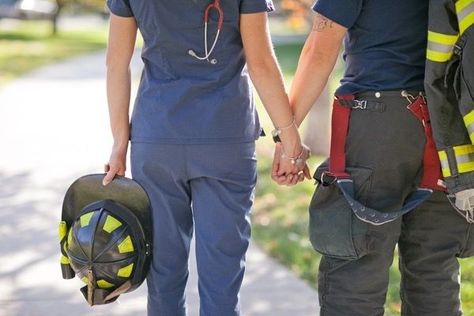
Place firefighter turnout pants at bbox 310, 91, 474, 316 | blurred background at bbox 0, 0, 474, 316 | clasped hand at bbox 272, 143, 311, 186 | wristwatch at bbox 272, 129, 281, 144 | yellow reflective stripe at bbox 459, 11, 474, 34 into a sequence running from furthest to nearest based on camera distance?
blurred background at bbox 0, 0, 474, 316, clasped hand at bbox 272, 143, 311, 186, wristwatch at bbox 272, 129, 281, 144, firefighter turnout pants at bbox 310, 91, 474, 316, yellow reflective stripe at bbox 459, 11, 474, 34

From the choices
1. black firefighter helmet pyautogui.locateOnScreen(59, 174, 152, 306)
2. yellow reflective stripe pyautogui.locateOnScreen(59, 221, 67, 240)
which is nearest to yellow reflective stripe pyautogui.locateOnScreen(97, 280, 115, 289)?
black firefighter helmet pyautogui.locateOnScreen(59, 174, 152, 306)

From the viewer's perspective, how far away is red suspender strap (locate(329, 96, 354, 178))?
3.34 m

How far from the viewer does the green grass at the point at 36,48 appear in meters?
18.1

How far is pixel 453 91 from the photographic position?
3.19 meters

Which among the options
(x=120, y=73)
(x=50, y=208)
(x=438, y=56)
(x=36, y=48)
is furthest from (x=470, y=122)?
(x=36, y=48)

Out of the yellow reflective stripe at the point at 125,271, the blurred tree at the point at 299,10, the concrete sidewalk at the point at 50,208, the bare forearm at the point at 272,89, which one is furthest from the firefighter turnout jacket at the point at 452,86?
the blurred tree at the point at 299,10

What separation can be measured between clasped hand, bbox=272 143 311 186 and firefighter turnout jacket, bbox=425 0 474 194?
0.56m

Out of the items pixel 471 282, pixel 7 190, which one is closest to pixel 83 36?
pixel 7 190

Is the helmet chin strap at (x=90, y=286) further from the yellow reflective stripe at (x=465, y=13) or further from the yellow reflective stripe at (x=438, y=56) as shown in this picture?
the yellow reflective stripe at (x=465, y=13)

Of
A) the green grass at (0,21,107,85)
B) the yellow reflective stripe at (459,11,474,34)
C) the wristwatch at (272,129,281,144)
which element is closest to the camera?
the yellow reflective stripe at (459,11,474,34)

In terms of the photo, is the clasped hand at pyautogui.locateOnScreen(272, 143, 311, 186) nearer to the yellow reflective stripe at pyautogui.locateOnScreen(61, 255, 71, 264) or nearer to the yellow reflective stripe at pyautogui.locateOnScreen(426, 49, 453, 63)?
the yellow reflective stripe at pyautogui.locateOnScreen(426, 49, 453, 63)

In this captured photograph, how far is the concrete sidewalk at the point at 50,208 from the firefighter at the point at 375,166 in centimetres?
144

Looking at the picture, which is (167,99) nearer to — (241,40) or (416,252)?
(241,40)

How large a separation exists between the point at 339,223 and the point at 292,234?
3106 millimetres
